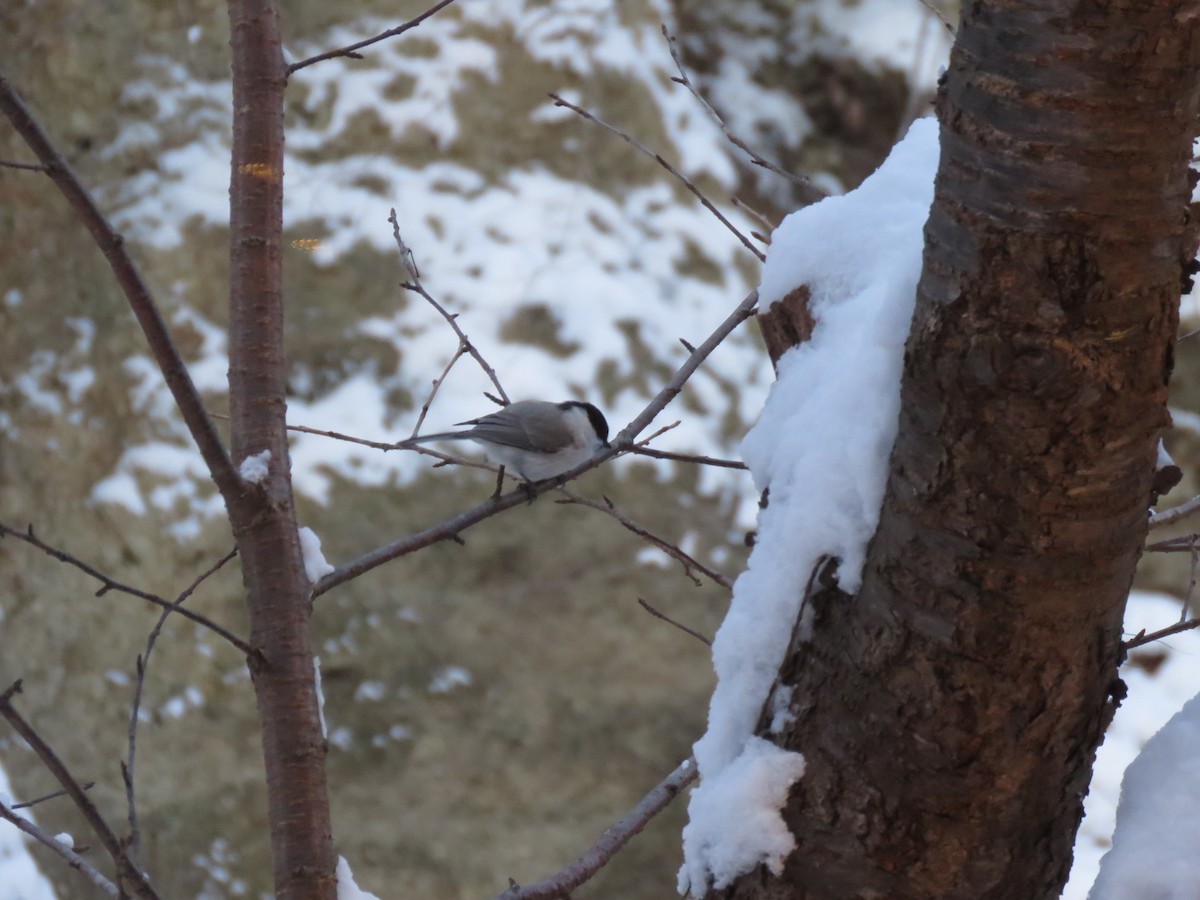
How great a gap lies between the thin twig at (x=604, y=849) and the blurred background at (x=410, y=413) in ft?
4.80

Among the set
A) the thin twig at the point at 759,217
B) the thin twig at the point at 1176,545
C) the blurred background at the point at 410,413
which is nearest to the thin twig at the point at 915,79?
the blurred background at the point at 410,413

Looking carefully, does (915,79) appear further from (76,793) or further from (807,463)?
(76,793)

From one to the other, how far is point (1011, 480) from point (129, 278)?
0.75 metres

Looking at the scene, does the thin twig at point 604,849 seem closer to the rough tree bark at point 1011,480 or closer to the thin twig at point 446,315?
the rough tree bark at point 1011,480

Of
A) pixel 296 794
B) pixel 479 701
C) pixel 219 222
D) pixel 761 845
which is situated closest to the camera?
pixel 761 845

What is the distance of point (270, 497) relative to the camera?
1.14m

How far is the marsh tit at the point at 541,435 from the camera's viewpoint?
2.72 meters

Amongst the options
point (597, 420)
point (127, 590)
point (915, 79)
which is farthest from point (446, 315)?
point (915, 79)

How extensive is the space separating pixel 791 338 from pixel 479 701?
7.03ft

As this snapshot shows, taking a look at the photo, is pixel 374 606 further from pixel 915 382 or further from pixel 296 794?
pixel 915 382

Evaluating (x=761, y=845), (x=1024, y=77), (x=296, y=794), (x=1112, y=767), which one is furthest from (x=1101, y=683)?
(x=1112, y=767)

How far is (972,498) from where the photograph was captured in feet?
2.60

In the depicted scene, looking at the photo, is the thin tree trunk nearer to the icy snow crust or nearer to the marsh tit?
the icy snow crust

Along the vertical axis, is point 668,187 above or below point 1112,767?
above
